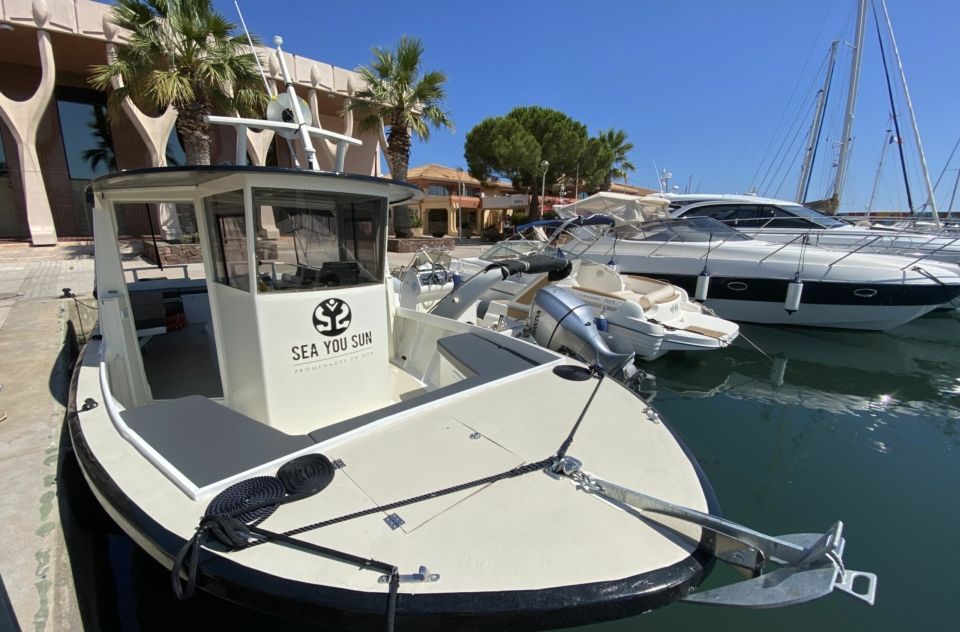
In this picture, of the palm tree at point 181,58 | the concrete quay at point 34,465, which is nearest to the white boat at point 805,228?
the concrete quay at point 34,465

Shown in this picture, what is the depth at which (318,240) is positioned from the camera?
286 cm

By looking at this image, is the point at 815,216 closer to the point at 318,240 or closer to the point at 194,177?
the point at 318,240

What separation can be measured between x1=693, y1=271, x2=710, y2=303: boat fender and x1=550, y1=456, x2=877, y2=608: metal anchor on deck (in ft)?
A: 26.1

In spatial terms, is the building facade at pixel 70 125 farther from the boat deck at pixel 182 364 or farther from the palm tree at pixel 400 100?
the boat deck at pixel 182 364

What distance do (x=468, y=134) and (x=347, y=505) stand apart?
1100 inches

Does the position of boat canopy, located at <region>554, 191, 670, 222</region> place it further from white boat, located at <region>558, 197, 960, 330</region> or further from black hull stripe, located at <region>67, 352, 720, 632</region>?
black hull stripe, located at <region>67, 352, 720, 632</region>

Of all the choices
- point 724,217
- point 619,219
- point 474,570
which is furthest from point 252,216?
point 724,217

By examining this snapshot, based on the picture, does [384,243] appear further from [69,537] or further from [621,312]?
[621,312]

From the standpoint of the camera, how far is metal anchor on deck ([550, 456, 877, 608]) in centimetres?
131

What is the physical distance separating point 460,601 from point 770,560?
3.50 ft

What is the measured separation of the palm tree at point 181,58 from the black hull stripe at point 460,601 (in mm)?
12630

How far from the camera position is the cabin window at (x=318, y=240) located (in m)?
2.64

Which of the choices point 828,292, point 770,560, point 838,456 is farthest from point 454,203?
point 770,560

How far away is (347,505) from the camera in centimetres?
164
